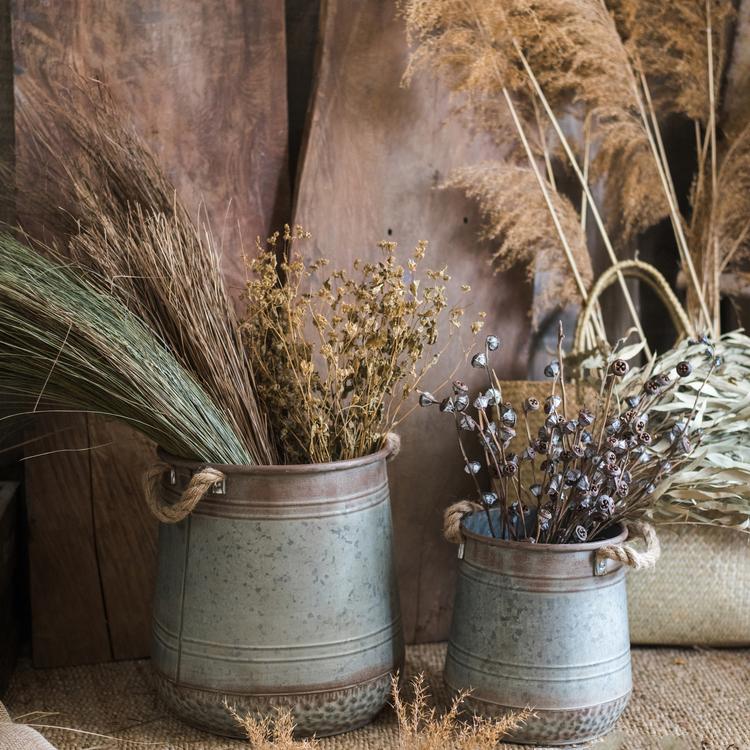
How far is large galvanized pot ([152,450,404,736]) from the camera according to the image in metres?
1.56

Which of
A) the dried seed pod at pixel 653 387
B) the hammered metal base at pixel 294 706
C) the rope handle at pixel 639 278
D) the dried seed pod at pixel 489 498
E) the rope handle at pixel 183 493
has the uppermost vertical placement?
the rope handle at pixel 639 278

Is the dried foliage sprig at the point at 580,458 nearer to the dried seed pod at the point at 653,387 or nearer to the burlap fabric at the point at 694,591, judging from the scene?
the dried seed pod at the point at 653,387

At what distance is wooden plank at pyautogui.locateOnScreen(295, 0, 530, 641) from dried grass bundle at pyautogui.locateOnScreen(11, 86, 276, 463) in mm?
319

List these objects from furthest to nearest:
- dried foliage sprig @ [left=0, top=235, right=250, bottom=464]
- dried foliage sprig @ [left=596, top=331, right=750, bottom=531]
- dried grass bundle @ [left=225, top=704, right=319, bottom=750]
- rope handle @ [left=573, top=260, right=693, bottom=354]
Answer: rope handle @ [left=573, top=260, right=693, bottom=354] < dried foliage sprig @ [left=596, top=331, right=750, bottom=531] < dried foliage sprig @ [left=0, top=235, right=250, bottom=464] < dried grass bundle @ [left=225, top=704, right=319, bottom=750]

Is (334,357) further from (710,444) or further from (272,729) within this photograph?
(710,444)

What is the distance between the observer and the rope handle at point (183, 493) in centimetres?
152

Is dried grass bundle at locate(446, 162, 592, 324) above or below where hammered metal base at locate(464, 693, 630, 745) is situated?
above

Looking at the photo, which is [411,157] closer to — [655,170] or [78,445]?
[655,170]

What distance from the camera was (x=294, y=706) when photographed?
62.2 inches

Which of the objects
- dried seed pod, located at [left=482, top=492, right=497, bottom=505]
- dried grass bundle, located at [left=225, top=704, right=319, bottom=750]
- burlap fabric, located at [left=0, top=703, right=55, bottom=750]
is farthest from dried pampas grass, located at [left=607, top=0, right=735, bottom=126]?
burlap fabric, located at [left=0, top=703, right=55, bottom=750]

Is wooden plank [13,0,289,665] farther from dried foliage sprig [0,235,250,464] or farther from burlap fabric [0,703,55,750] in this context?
burlap fabric [0,703,55,750]

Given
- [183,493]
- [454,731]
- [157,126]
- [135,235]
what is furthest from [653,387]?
[157,126]

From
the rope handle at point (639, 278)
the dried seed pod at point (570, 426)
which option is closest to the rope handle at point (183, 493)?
the dried seed pod at point (570, 426)

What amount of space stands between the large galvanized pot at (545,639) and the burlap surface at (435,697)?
0.31ft
